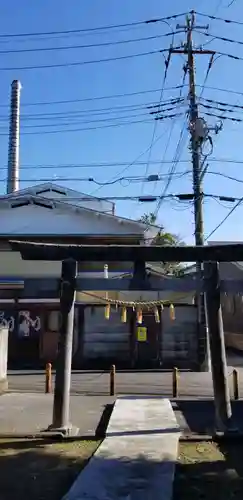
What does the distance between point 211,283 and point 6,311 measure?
16652 millimetres

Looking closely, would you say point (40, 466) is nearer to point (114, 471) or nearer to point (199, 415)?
point (114, 471)

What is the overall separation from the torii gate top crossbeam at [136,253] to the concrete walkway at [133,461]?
322 centimetres

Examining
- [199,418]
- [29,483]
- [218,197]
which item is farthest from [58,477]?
[218,197]

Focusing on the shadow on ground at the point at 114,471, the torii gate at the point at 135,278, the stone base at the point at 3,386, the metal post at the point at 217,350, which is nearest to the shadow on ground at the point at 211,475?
the shadow on ground at the point at 114,471

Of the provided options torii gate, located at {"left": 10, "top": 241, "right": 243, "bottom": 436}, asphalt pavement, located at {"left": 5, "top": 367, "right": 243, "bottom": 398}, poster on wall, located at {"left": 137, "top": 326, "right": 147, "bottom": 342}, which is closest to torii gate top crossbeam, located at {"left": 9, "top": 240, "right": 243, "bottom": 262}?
torii gate, located at {"left": 10, "top": 241, "right": 243, "bottom": 436}

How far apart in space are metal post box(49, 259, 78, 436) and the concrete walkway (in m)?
0.93

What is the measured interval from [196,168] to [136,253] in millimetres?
12770

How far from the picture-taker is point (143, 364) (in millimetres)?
23641

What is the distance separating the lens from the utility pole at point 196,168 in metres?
21.3

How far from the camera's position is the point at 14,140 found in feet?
99.9

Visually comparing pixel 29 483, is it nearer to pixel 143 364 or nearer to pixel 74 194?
pixel 143 364

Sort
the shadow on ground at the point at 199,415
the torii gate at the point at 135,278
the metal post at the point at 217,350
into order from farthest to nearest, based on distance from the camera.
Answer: the shadow on ground at the point at 199,415 < the torii gate at the point at 135,278 < the metal post at the point at 217,350

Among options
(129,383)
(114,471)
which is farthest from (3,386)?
(114,471)

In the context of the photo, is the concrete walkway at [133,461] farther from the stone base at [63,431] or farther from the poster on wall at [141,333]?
the poster on wall at [141,333]
